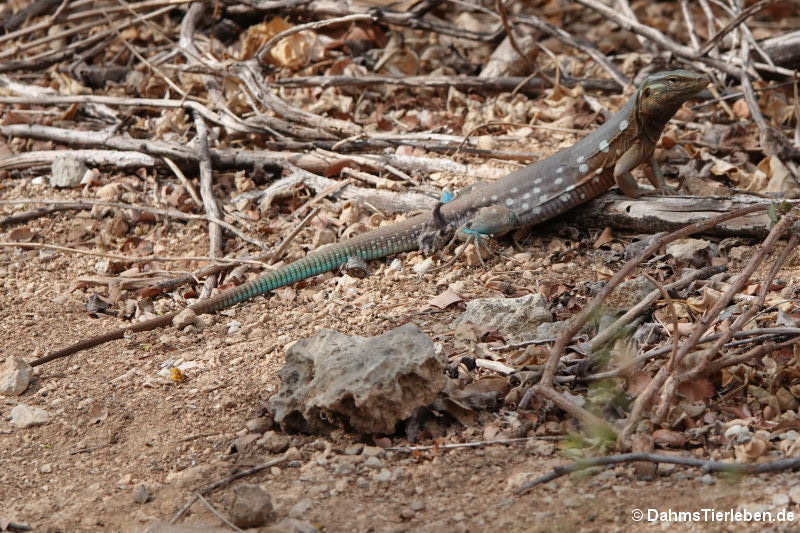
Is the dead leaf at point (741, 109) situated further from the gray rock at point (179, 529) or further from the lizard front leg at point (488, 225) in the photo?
the gray rock at point (179, 529)

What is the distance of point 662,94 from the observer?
512 centimetres

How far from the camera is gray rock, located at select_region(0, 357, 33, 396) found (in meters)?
4.12

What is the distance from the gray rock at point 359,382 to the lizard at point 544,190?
1.71m

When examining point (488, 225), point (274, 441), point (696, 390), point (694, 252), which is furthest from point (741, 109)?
point (274, 441)

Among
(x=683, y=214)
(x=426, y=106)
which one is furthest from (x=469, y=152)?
(x=683, y=214)

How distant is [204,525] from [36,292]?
2922 mm

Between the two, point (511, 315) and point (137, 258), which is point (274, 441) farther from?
point (137, 258)

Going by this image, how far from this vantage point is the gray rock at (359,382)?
3.20 meters

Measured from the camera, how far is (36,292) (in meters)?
5.28

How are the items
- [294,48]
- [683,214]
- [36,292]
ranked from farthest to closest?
[294,48], [36,292], [683,214]

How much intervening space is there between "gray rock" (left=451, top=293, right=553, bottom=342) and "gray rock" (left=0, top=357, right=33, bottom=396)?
2065 mm

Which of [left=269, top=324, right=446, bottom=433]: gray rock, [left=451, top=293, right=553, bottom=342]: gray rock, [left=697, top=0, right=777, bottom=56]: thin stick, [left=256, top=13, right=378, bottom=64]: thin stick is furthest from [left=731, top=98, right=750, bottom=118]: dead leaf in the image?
[left=269, top=324, right=446, bottom=433]: gray rock

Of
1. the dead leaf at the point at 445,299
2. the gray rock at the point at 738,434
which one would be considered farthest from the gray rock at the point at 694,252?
the gray rock at the point at 738,434

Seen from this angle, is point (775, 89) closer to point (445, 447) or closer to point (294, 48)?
point (294, 48)
